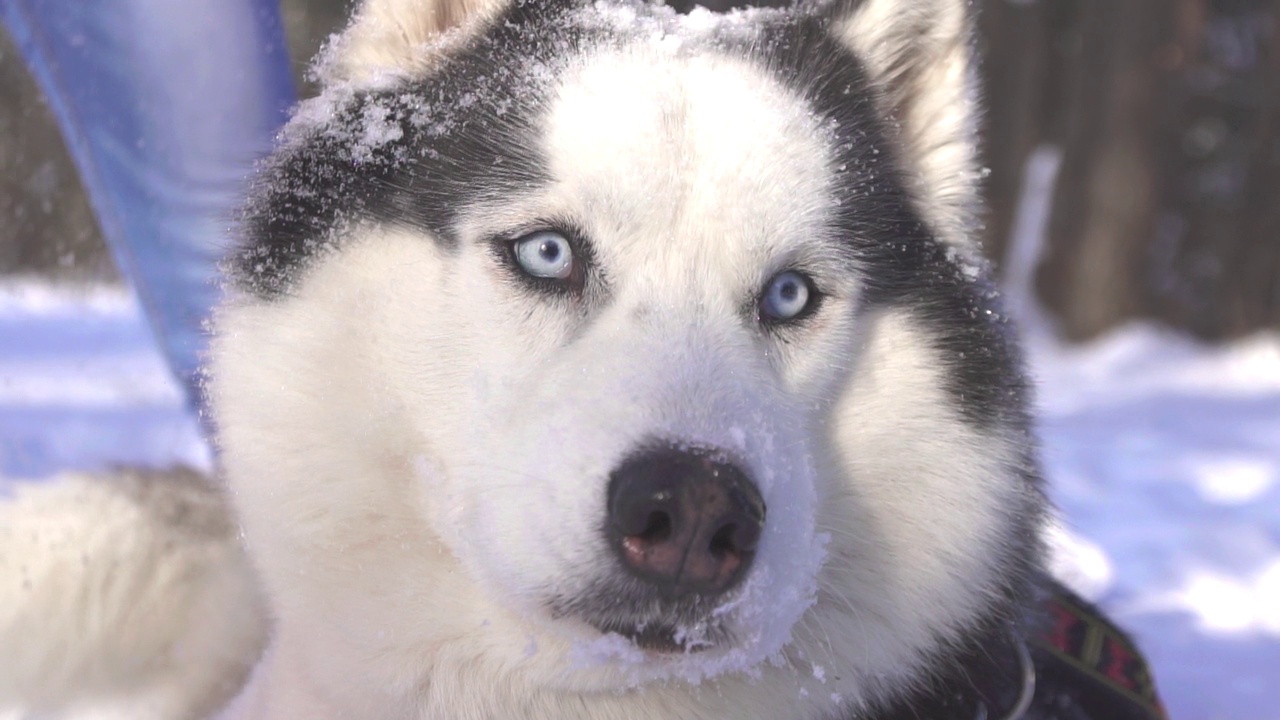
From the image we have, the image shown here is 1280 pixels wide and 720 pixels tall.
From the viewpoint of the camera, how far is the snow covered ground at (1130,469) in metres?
2.88

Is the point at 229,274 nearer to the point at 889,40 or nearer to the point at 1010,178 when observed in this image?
the point at 889,40

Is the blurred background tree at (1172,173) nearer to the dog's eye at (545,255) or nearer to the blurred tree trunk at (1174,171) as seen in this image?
the blurred tree trunk at (1174,171)

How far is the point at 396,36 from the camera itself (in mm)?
1877

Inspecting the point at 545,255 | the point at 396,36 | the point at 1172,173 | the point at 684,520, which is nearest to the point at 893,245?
the point at 545,255

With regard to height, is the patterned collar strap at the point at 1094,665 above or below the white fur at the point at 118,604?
above

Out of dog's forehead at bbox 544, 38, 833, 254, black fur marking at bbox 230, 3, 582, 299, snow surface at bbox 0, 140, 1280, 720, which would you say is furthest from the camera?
snow surface at bbox 0, 140, 1280, 720

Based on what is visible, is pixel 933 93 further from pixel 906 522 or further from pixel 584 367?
pixel 584 367

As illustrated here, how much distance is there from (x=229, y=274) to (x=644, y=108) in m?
0.78

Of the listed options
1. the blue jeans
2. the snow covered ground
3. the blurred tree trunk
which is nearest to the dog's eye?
the snow covered ground

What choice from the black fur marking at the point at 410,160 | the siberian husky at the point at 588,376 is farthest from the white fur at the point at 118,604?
the black fur marking at the point at 410,160

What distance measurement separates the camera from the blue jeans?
8.50ft

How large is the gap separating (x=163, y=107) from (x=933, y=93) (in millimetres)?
1934

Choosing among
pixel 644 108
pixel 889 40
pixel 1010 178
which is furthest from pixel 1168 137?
pixel 644 108

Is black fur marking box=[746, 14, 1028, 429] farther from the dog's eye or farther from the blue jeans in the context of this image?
the blue jeans
